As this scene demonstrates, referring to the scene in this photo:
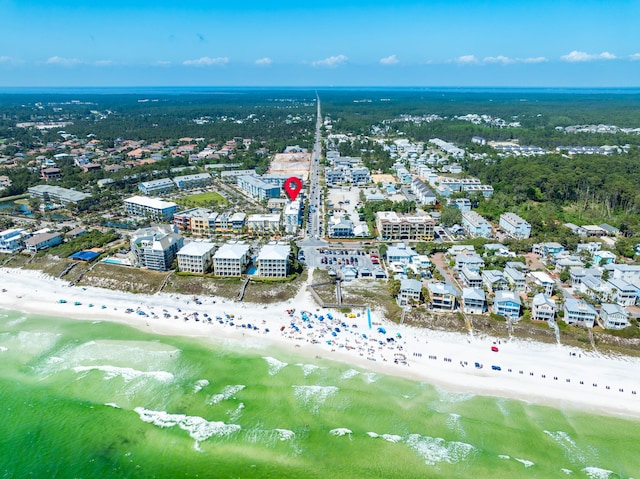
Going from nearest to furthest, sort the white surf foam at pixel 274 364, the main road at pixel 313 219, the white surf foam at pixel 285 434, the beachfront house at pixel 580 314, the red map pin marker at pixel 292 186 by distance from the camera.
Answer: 1. the white surf foam at pixel 285 434
2. the white surf foam at pixel 274 364
3. the beachfront house at pixel 580 314
4. the main road at pixel 313 219
5. the red map pin marker at pixel 292 186

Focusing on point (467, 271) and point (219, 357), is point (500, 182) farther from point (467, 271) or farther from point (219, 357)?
point (219, 357)

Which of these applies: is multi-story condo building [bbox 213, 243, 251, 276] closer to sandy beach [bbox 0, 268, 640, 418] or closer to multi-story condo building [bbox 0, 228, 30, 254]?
sandy beach [bbox 0, 268, 640, 418]

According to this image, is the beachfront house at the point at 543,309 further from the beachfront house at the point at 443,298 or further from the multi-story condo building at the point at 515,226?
the multi-story condo building at the point at 515,226

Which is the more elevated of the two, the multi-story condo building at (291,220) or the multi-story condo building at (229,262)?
the multi-story condo building at (291,220)

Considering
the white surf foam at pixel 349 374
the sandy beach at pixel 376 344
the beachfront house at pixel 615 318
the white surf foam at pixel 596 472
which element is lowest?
the white surf foam at pixel 596 472

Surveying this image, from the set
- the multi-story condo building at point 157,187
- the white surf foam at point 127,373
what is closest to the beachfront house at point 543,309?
the white surf foam at point 127,373

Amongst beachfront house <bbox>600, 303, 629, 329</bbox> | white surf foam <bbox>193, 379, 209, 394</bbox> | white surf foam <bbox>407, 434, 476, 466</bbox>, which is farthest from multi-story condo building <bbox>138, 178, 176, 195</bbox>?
beachfront house <bbox>600, 303, 629, 329</bbox>
